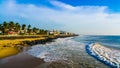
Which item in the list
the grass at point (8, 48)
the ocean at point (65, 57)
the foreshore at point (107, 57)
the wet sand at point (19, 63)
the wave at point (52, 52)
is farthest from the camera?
the grass at point (8, 48)

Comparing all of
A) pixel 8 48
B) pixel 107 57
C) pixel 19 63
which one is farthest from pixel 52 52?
pixel 19 63

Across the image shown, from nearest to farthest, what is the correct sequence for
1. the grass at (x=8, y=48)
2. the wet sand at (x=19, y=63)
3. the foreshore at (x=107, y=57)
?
the wet sand at (x=19, y=63), the foreshore at (x=107, y=57), the grass at (x=8, y=48)

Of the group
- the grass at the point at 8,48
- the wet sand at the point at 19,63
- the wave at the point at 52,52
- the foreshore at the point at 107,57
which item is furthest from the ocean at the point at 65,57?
the grass at the point at 8,48

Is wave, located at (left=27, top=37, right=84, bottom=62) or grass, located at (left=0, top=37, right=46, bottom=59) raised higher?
grass, located at (left=0, top=37, right=46, bottom=59)

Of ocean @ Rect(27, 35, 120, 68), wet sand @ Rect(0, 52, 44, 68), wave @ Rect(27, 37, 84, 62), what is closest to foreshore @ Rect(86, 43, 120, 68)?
ocean @ Rect(27, 35, 120, 68)

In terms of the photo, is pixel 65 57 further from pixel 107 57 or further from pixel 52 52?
pixel 107 57

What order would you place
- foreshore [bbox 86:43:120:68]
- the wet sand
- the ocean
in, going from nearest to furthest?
the wet sand, the ocean, foreshore [bbox 86:43:120:68]

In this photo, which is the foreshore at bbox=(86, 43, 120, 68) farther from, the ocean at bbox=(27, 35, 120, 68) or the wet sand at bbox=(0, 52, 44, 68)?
the wet sand at bbox=(0, 52, 44, 68)

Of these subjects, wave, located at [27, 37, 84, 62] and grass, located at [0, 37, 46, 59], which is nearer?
wave, located at [27, 37, 84, 62]

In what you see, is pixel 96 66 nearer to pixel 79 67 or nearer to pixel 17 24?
pixel 79 67

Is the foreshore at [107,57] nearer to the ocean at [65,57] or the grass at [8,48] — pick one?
the ocean at [65,57]

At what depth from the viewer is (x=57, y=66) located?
51.1 ft

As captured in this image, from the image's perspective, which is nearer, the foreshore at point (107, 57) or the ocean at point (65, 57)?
the ocean at point (65, 57)

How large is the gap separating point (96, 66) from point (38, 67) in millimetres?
5864
